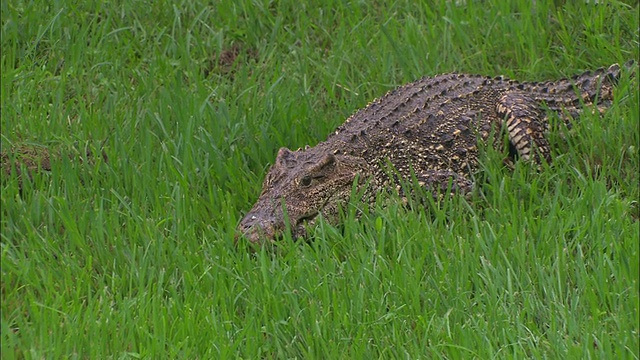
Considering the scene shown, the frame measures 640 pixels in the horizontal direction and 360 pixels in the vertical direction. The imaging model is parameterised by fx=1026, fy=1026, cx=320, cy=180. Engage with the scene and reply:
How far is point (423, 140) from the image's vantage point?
19.9ft

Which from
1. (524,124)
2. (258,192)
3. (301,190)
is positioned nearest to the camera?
(301,190)

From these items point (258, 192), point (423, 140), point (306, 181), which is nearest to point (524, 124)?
point (423, 140)

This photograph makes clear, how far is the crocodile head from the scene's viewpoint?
205 inches

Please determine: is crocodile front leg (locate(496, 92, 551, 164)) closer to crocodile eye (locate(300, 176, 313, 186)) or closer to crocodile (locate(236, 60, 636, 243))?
crocodile (locate(236, 60, 636, 243))

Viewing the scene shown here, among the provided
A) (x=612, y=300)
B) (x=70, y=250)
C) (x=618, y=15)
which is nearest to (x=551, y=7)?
(x=618, y=15)

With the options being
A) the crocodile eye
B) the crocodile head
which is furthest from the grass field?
the crocodile eye

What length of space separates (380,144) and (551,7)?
1885mm

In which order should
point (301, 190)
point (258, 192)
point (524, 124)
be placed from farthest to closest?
point (524, 124), point (258, 192), point (301, 190)

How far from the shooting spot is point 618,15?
680cm

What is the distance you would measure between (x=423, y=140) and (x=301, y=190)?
93 cm

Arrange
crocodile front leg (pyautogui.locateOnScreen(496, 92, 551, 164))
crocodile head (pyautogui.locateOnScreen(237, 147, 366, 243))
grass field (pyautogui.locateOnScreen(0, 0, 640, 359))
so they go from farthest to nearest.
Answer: crocodile front leg (pyautogui.locateOnScreen(496, 92, 551, 164))
crocodile head (pyautogui.locateOnScreen(237, 147, 366, 243))
grass field (pyautogui.locateOnScreen(0, 0, 640, 359))

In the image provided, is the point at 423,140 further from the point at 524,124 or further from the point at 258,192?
the point at 258,192

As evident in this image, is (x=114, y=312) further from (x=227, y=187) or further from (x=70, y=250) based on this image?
(x=227, y=187)

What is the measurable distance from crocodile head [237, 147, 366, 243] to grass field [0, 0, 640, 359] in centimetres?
15
